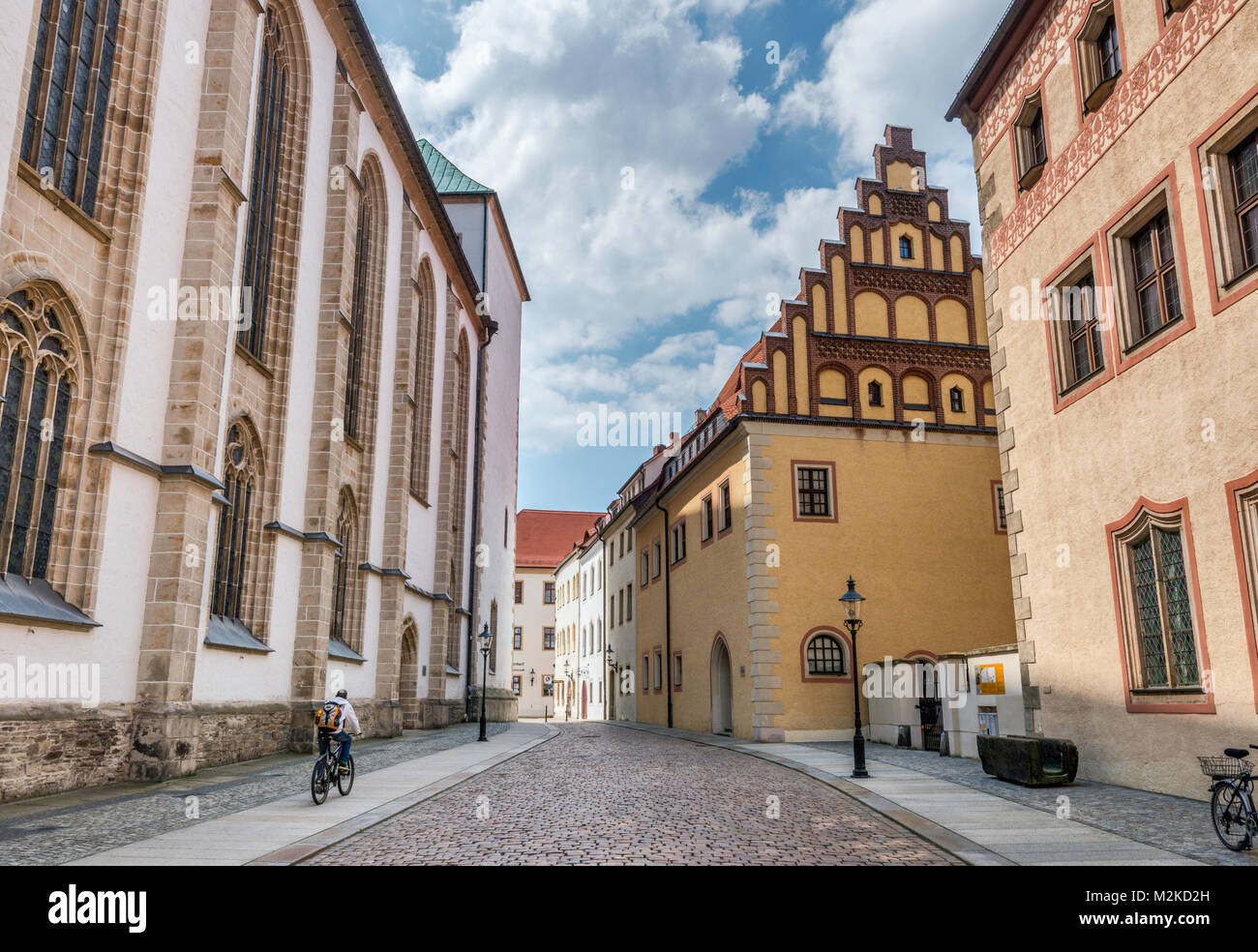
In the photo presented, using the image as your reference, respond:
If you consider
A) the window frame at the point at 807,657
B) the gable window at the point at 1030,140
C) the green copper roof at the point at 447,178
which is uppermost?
the green copper roof at the point at 447,178

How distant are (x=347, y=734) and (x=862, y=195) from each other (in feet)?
70.7

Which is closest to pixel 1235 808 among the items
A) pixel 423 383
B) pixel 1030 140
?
pixel 1030 140

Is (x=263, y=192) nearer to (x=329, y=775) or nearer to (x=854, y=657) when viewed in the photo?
(x=329, y=775)

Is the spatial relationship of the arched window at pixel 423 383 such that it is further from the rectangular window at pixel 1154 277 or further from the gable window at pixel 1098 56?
the rectangular window at pixel 1154 277

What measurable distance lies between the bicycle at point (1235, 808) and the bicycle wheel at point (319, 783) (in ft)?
29.9

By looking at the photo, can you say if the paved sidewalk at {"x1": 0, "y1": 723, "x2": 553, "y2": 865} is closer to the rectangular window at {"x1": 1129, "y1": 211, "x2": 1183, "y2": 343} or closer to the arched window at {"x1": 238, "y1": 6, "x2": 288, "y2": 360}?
the arched window at {"x1": 238, "y1": 6, "x2": 288, "y2": 360}

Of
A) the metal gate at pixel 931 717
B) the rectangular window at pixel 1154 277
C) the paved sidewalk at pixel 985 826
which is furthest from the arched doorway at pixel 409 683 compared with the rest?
the rectangular window at pixel 1154 277

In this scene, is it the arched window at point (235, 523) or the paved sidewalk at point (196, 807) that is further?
the arched window at point (235, 523)

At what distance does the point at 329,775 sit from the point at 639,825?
4.16 m

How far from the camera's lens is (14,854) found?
7488 mm

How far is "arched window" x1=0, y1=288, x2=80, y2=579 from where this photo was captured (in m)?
11.2

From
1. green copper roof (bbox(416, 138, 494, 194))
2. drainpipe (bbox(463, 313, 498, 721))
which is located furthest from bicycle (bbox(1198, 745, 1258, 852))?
green copper roof (bbox(416, 138, 494, 194))

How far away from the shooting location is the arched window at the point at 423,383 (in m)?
30.6
